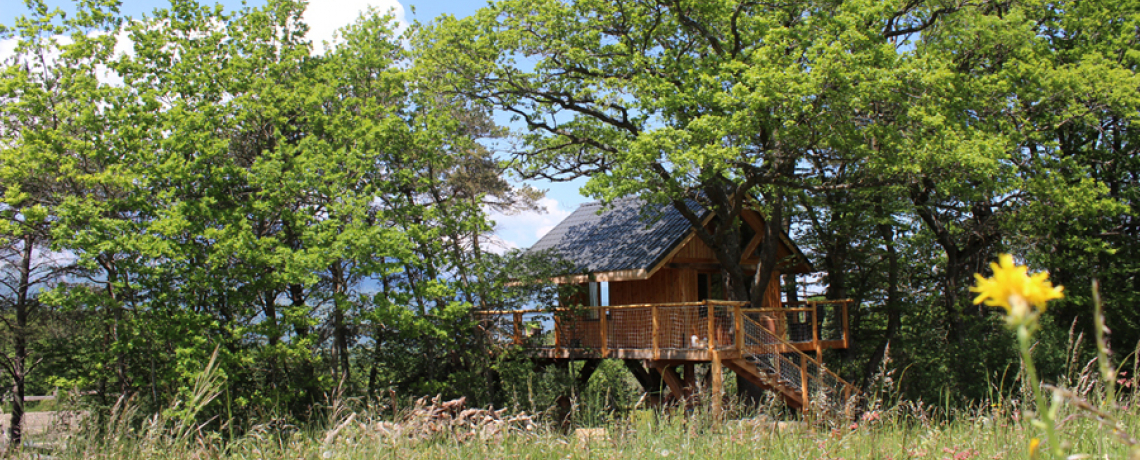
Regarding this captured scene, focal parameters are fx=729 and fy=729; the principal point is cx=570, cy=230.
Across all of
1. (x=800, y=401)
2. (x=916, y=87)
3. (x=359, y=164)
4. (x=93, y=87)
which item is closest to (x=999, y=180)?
(x=916, y=87)

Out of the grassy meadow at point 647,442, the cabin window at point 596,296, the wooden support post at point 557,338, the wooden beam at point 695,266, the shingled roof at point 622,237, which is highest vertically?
the shingled roof at point 622,237

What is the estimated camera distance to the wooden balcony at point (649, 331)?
1527 centimetres

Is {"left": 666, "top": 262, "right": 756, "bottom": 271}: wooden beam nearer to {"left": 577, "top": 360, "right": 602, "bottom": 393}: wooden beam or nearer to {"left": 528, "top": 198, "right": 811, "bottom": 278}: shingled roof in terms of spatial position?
{"left": 528, "top": 198, "right": 811, "bottom": 278}: shingled roof

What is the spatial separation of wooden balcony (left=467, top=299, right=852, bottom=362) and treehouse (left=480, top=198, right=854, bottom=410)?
0.03m

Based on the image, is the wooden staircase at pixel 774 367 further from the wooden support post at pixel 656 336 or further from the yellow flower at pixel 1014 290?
the yellow flower at pixel 1014 290

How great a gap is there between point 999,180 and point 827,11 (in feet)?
17.2

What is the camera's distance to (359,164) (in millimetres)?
13500

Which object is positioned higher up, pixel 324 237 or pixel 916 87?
pixel 916 87

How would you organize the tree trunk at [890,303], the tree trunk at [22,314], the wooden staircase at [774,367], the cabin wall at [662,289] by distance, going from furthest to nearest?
the tree trunk at [890,303], the cabin wall at [662,289], the wooden staircase at [774,367], the tree trunk at [22,314]

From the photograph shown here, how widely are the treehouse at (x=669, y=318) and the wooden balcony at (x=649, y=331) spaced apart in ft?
0.09

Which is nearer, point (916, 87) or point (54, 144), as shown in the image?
point (54, 144)

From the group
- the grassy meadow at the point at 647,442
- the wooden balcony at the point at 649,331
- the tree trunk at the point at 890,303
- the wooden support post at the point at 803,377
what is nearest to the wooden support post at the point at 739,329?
the wooden balcony at the point at 649,331

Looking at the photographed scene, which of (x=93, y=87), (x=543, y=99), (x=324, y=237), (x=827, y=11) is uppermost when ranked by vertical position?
(x=827, y=11)

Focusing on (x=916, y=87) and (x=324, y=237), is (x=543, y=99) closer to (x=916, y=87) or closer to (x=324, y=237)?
(x=324, y=237)
